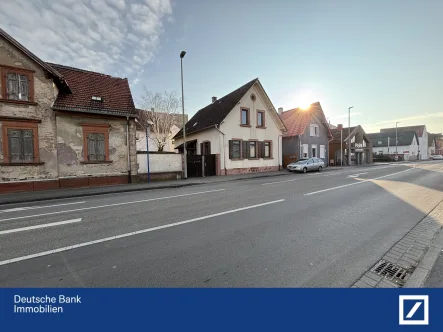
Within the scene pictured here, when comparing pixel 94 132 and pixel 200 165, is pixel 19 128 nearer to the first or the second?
pixel 94 132

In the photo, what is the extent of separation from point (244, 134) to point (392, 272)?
1896 cm

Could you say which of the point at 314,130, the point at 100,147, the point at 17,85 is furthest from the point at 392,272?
the point at 314,130

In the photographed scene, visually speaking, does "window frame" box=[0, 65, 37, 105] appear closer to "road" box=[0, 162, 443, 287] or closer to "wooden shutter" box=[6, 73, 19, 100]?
"wooden shutter" box=[6, 73, 19, 100]

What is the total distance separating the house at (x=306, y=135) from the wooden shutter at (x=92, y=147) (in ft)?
70.9

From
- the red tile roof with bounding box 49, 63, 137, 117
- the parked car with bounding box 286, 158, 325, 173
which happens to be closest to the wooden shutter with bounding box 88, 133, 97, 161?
the red tile roof with bounding box 49, 63, 137, 117

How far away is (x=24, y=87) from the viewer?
12133mm

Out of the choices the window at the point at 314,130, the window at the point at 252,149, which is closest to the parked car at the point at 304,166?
the window at the point at 252,149

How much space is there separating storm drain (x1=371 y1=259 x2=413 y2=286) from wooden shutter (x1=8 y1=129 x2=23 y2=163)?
16493 mm

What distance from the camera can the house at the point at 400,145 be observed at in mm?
61062

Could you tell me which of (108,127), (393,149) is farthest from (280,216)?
(393,149)

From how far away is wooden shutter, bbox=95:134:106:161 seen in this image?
14.1m
